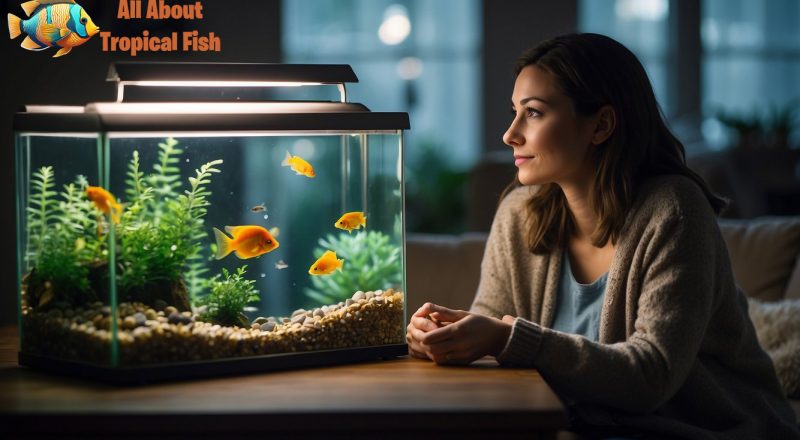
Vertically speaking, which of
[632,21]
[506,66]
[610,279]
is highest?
[632,21]

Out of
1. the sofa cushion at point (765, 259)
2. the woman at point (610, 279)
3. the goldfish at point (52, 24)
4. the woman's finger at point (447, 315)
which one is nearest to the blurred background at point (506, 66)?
the sofa cushion at point (765, 259)

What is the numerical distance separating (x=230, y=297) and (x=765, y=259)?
1743 millimetres

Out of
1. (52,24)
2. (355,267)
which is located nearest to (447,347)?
(355,267)

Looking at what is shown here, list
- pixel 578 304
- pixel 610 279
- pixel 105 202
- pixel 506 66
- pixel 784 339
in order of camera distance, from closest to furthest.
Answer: pixel 105 202
pixel 610 279
pixel 578 304
pixel 784 339
pixel 506 66

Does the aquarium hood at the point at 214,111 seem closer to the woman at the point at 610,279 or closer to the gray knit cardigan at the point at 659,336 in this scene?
the woman at the point at 610,279

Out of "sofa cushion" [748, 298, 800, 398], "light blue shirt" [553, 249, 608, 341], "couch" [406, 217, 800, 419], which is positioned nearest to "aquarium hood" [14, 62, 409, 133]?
"light blue shirt" [553, 249, 608, 341]

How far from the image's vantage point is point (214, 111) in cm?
157

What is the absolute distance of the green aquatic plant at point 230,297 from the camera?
5.40 ft

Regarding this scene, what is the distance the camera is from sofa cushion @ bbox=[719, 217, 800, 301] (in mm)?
2748

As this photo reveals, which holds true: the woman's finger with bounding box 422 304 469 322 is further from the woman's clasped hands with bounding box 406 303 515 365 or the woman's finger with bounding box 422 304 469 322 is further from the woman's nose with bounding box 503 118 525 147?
the woman's nose with bounding box 503 118 525 147

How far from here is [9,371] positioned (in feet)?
5.44

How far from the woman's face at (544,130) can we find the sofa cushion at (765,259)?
110 centimetres

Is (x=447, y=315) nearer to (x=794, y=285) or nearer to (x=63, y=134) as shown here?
(x=63, y=134)

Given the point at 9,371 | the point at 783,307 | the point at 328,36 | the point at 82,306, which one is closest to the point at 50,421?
the point at 82,306
